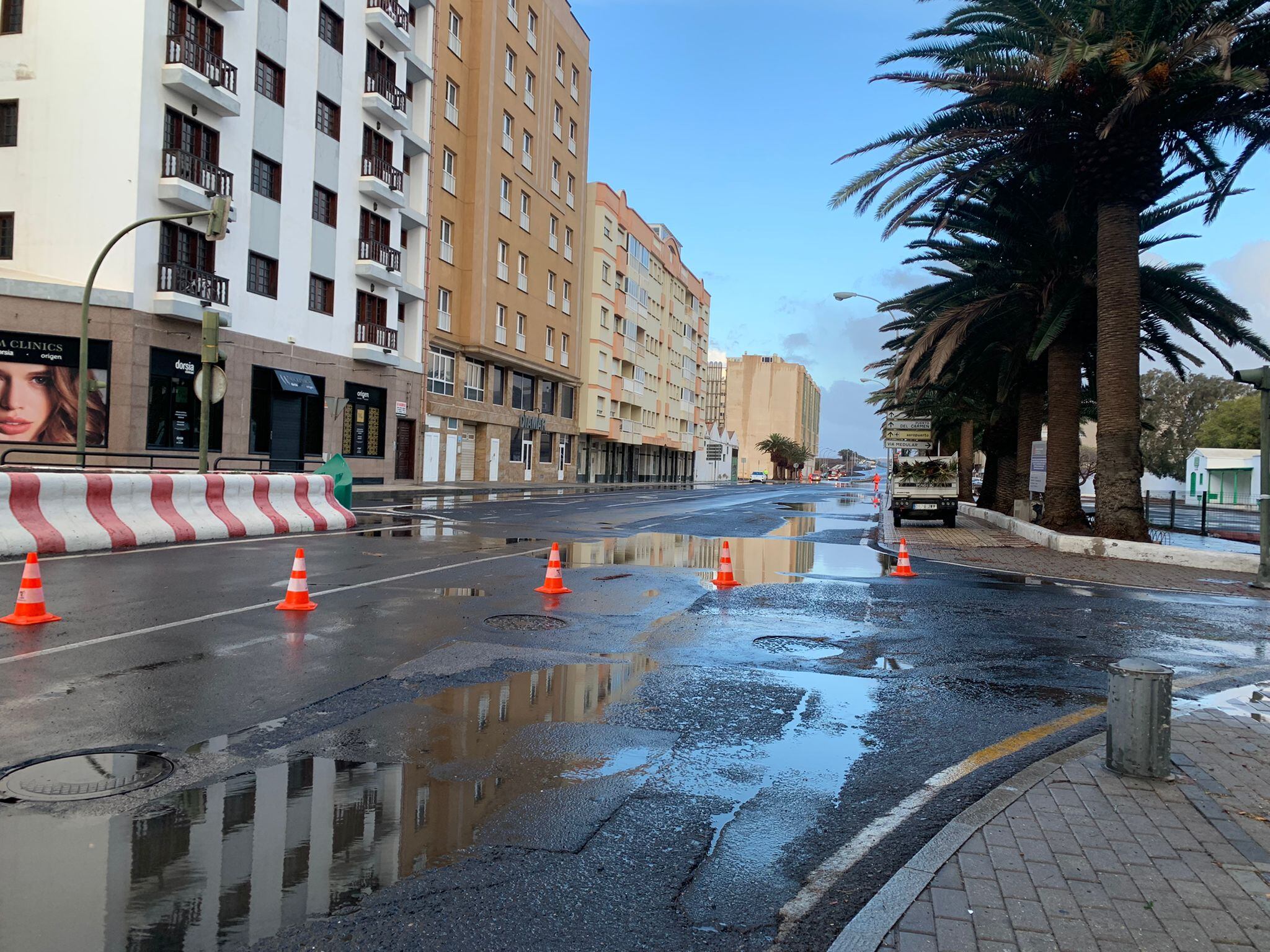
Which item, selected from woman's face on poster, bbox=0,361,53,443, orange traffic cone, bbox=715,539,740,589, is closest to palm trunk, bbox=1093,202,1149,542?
orange traffic cone, bbox=715,539,740,589

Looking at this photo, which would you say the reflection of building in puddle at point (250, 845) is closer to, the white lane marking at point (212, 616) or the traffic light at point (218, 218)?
the white lane marking at point (212, 616)

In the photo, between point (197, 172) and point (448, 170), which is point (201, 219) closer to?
point (197, 172)

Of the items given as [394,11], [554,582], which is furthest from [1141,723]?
[394,11]

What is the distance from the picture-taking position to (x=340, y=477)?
19250mm

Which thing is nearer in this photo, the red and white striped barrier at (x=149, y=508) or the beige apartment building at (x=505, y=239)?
the red and white striped barrier at (x=149, y=508)

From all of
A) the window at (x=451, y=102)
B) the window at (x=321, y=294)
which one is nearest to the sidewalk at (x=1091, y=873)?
the window at (x=321, y=294)

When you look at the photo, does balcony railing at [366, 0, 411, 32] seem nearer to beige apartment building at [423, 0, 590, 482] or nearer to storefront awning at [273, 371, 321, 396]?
beige apartment building at [423, 0, 590, 482]

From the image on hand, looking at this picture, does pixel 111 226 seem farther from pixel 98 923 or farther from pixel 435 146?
pixel 98 923

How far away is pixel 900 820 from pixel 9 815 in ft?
12.3

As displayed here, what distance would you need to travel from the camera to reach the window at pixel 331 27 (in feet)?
108

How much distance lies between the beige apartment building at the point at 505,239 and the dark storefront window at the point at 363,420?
3.92 metres

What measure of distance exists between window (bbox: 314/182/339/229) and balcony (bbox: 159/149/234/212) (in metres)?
5.49

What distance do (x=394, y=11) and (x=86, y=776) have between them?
38602 mm

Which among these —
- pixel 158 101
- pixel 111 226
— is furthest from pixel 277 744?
pixel 158 101
